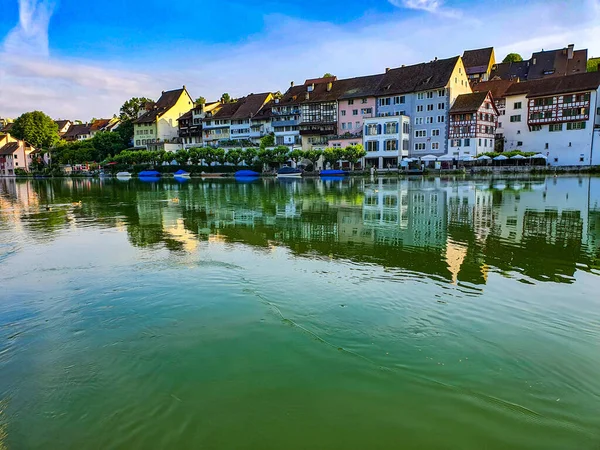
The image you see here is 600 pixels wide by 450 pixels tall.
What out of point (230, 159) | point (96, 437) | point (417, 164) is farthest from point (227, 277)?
point (230, 159)

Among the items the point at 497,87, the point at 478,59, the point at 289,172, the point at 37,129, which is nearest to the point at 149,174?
the point at 289,172

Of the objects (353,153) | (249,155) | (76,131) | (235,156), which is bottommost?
(353,153)

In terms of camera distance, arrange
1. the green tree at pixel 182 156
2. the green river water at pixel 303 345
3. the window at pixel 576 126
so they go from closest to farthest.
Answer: the green river water at pixel 303 345, the window at pixel 576 126, the green tree at pixel 182 156

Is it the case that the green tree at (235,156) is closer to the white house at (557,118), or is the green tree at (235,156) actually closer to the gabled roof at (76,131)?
the white house at (557,118)

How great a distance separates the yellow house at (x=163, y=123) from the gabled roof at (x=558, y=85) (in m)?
81.4

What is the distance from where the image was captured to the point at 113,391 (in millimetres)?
6824

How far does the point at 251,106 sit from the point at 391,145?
39.9 meters

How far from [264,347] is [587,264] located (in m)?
11.2

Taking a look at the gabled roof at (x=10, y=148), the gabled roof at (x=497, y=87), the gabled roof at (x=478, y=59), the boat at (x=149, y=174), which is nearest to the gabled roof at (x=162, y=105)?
the boat at (x=149, y=174)

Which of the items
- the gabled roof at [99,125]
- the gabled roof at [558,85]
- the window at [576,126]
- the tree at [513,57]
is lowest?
the window at [576,126]

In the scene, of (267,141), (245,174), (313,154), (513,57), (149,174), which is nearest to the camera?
(313,154)

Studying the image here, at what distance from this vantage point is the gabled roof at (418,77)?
7762 centimetres

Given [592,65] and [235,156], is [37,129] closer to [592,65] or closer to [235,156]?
[235,156]

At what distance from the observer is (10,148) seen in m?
137
